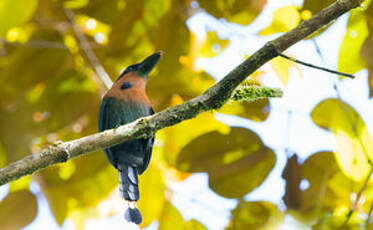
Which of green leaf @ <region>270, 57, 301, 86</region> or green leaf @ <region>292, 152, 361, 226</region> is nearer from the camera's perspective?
green leaf @ <region>292, 152, 361, 226</region>

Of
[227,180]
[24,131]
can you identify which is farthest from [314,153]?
[24,131]

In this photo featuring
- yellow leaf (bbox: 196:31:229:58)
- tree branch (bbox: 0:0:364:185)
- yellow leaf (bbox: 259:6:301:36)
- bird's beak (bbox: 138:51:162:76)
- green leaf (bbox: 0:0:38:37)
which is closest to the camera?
tree branch (bbox: 0:0:364:185)

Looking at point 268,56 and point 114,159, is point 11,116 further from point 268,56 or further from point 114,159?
point 268,56

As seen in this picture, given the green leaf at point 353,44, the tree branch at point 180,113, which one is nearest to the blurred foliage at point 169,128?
the green leaf at point 353,44

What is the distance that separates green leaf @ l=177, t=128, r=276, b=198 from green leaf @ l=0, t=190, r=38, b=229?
3.14 feet

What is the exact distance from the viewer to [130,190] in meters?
2.70

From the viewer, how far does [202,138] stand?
2480 mm

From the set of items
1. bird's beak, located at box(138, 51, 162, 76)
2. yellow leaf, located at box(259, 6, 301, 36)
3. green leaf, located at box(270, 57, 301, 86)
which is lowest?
green leaf, located at box(270, 57, 301, 86)

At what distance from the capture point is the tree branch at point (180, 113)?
185 cm

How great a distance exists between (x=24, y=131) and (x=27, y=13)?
33.9 inches

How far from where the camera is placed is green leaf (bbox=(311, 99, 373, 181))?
2.36 meters

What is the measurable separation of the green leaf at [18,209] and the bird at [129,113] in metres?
0.55

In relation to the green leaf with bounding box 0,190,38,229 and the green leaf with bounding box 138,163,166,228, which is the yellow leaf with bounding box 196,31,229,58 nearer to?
the green leaf with bounding box 138,163,166,228

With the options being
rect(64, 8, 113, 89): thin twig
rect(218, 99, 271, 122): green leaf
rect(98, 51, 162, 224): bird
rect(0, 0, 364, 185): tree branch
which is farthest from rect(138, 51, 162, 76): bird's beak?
rect(0, 0, 364, 185): tree branch
